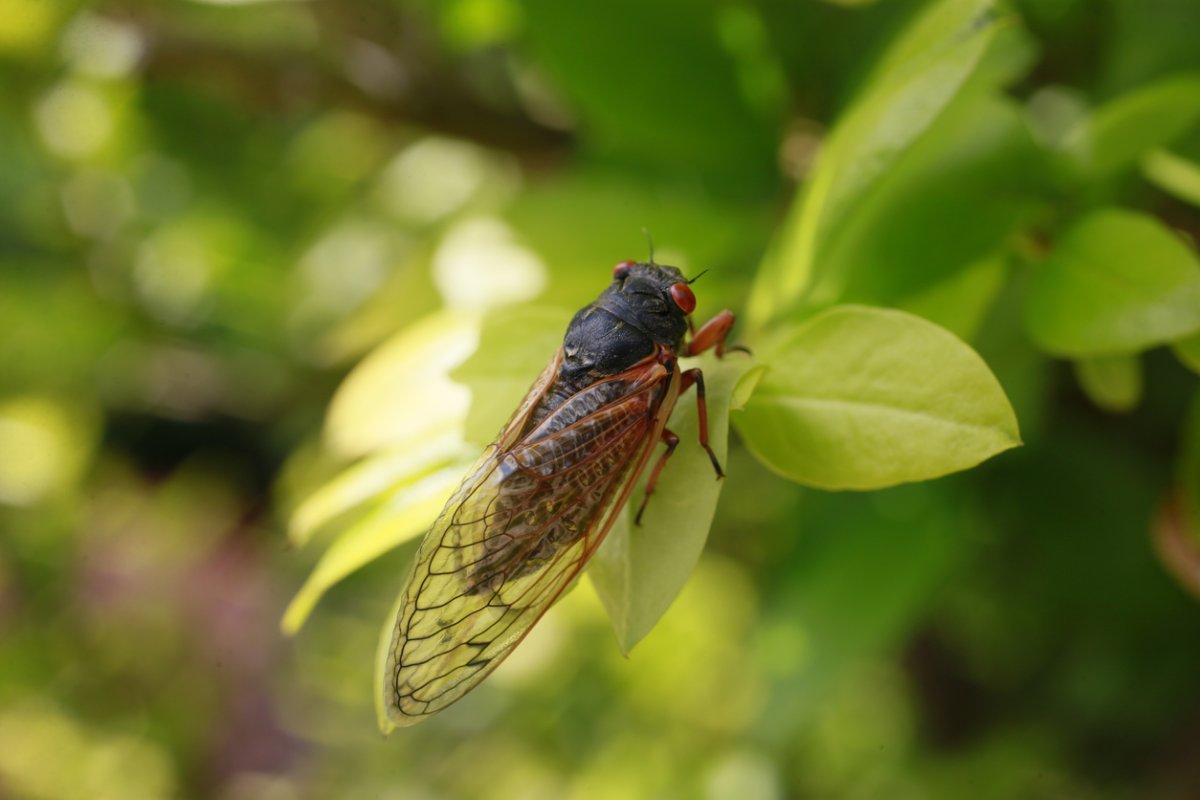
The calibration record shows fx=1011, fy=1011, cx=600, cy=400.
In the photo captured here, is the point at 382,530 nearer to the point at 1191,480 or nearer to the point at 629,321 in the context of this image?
the point at 629,321

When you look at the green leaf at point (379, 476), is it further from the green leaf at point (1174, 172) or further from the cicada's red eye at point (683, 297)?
the green leaf at point (1174, 172)

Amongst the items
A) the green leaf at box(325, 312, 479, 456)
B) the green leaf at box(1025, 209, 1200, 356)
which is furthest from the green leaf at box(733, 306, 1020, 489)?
the green leaf at box(325, 312, 479, 456)

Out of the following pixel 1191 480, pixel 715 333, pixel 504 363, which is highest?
pixel 504 363

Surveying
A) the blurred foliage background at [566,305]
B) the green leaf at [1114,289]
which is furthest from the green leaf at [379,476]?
the green leaf at [1114,289]

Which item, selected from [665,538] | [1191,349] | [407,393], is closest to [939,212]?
[1191,349]

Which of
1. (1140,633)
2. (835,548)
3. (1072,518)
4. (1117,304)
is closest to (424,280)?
(835,548)

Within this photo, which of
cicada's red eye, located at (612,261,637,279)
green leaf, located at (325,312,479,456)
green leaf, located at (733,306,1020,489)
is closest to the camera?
green leaf, located at (733,306,1020,489)

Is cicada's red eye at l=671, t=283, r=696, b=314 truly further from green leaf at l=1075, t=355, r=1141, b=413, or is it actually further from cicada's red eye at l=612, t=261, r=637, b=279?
green leaf at l=1075, t=355, r=1141, b=413
